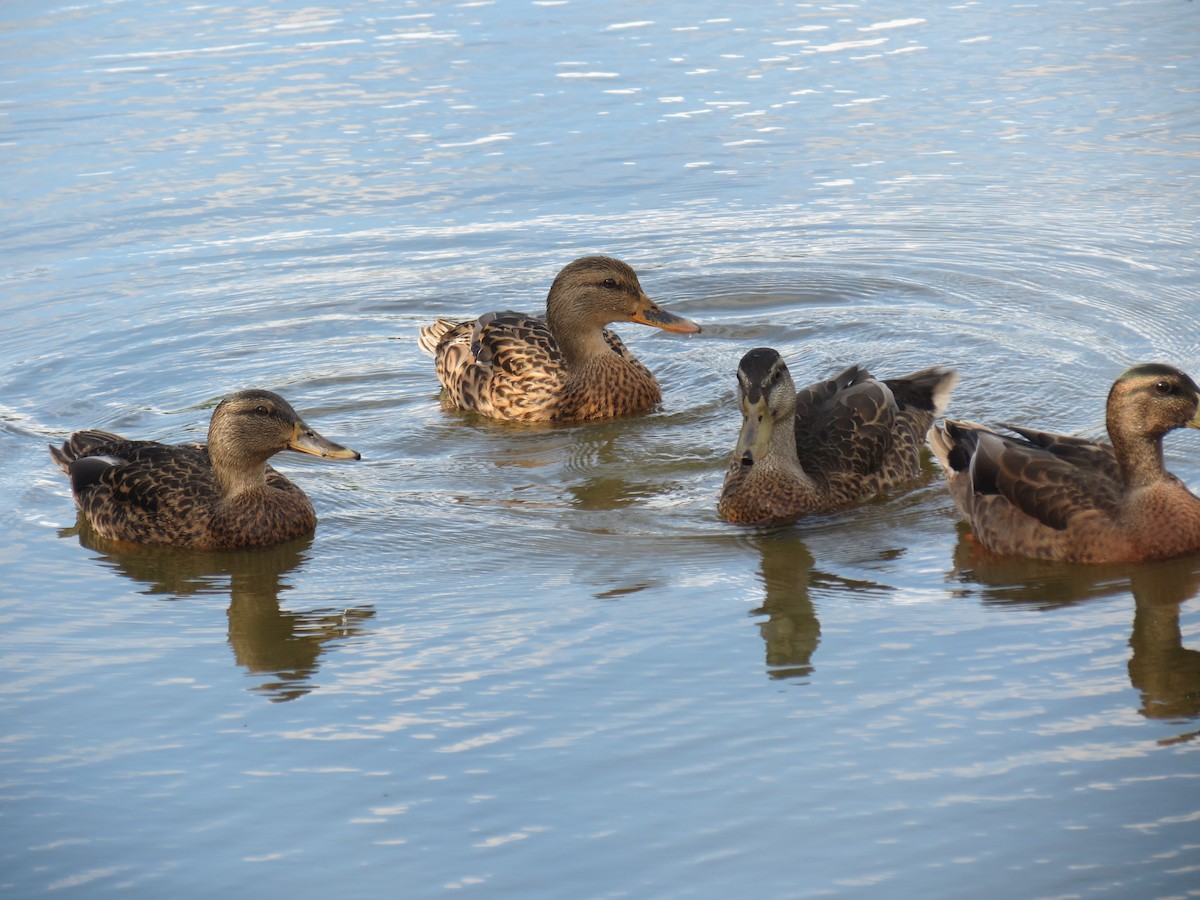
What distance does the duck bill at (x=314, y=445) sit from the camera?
923 centimetres

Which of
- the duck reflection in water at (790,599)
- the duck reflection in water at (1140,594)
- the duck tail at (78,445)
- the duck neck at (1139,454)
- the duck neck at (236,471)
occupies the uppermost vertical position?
the duck tail at (78,445)

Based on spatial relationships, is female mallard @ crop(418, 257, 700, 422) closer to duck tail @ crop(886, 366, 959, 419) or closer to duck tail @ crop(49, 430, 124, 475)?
duck tail @ crop(886, 366, 959, 419)

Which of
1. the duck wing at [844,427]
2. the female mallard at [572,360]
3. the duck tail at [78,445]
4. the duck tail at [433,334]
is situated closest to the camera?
the duck wing at [844,427]

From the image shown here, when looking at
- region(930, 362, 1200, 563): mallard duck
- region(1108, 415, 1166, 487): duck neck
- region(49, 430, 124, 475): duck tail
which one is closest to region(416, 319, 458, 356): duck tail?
region(49, 430, 124, 475): duck tail

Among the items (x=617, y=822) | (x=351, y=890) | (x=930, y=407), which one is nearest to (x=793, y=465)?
(x=930, y=407)

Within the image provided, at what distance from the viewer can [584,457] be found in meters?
10.8

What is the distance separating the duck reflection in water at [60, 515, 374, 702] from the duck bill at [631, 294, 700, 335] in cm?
340

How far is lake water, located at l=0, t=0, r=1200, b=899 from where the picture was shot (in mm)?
5965

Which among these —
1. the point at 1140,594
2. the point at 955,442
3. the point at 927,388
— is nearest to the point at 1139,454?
the point at 1140,594

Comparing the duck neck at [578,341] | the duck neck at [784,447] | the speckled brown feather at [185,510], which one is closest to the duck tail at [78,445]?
the speckled brown feather at [185,510]

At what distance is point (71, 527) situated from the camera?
9.62m

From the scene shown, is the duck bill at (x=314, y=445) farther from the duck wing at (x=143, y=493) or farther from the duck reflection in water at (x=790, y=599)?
the duck reflection in water at (x=790, y=599)

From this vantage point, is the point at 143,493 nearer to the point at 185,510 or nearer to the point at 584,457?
the point at 185,510

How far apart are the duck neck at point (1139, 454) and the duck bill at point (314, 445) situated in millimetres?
3987
